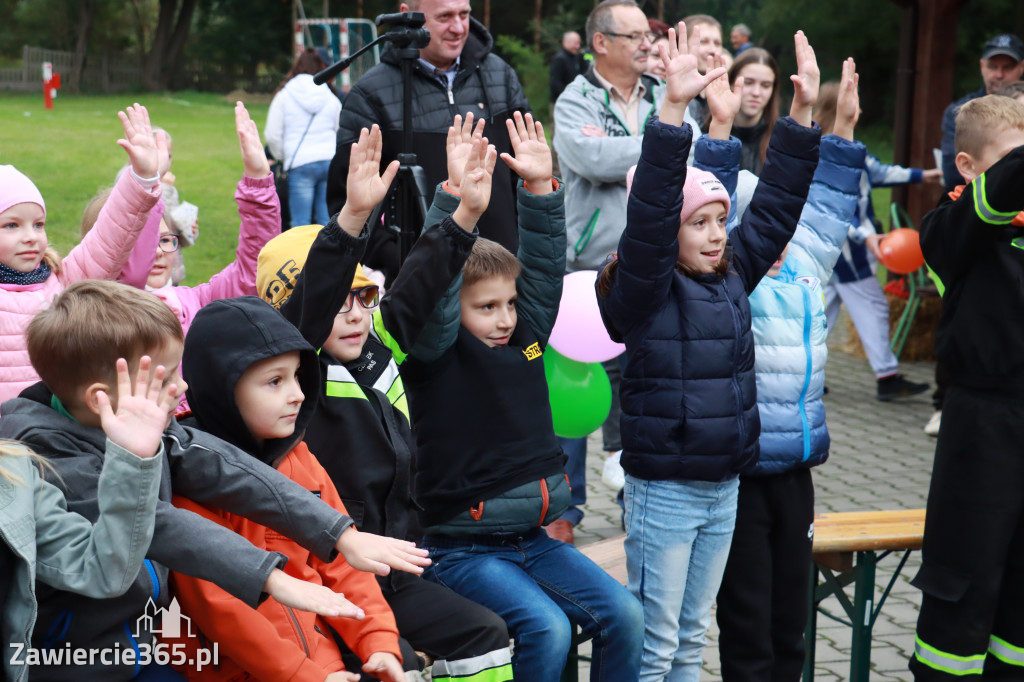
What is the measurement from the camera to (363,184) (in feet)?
9.07

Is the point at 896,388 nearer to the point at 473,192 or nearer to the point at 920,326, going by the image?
the point at 920,326

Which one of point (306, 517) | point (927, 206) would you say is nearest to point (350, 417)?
point (306, 517)

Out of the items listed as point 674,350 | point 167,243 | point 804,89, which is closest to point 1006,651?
point 674,350

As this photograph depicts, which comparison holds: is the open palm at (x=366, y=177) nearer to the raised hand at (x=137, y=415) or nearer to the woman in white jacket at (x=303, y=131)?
the raised hand at (x=137, y=415)

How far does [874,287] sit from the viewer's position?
24.7 ft

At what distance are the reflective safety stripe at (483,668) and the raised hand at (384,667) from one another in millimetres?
261

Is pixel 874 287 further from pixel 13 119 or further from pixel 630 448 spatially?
pixel 13 119

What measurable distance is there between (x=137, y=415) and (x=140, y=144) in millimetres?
1445

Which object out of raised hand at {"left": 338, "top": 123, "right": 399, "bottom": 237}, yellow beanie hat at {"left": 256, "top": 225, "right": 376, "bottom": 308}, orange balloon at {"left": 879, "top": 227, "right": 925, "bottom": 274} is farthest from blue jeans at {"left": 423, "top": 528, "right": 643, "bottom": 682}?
orange balloon at {"left": 879, "top": 227, "right": 925, "bottom": 274}

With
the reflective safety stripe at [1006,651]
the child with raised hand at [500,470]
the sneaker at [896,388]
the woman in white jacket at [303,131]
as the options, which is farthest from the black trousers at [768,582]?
the woman in white jacket at [303,131]

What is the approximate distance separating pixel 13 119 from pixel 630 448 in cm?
897

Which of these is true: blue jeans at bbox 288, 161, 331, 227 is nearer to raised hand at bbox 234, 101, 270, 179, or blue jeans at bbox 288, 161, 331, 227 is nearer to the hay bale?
the hay bale

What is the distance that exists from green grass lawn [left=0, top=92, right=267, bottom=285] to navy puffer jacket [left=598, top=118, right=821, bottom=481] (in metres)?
6.23

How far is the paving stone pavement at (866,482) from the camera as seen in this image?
13.5 ft
